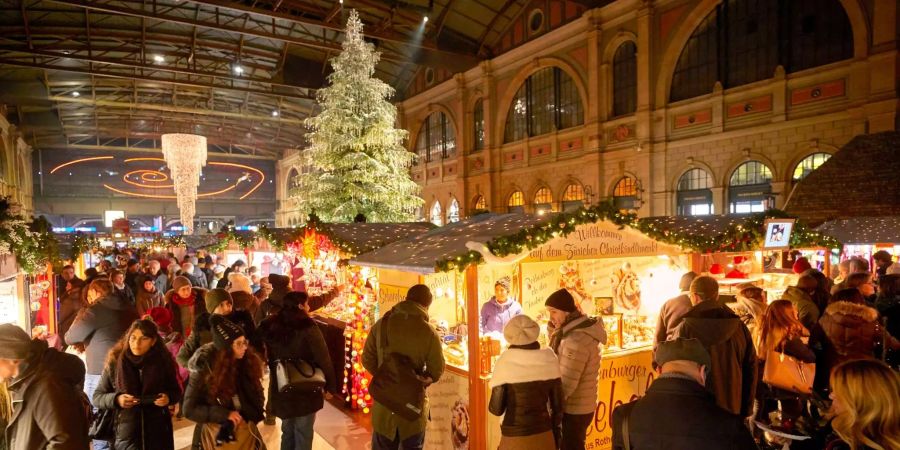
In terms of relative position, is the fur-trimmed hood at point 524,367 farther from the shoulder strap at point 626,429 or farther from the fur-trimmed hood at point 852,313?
the fur-trimmed hood at point 852,313

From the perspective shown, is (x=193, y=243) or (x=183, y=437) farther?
(x=193, y=243)

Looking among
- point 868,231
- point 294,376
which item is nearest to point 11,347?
point 294,376

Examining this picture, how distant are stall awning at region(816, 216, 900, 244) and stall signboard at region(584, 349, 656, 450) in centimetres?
629

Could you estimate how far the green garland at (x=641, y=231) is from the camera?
15.7ft

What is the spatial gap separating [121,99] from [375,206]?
20274mm

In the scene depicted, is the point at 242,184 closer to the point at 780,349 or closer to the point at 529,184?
the point at 529,184

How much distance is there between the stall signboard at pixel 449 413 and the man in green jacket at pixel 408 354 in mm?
1001

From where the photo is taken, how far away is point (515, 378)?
3.26 metres

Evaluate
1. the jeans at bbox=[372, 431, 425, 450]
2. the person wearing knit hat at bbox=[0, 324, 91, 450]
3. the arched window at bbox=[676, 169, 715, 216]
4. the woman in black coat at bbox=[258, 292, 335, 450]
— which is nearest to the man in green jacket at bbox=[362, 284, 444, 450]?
the jeans at bbox=[372, 431, 425, 450]

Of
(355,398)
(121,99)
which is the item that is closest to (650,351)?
(355,398)

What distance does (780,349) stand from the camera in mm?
4340

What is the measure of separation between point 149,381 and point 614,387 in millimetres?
4141

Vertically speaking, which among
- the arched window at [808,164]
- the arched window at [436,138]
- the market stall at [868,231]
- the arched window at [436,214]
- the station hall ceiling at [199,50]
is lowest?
the market stall at [868,231]

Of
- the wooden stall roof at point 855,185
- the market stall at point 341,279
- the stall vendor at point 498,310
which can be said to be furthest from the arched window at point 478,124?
the stall vendor at point 498,310
